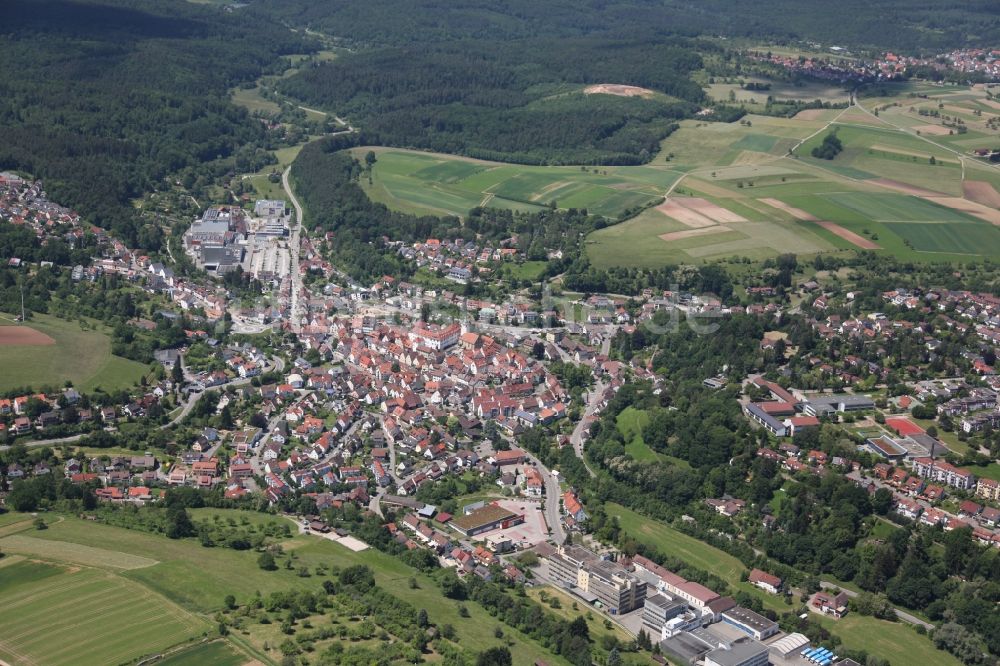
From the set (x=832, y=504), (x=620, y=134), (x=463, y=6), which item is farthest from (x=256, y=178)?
(x=463, y=6)

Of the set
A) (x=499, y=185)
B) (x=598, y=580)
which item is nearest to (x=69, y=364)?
(x=598, y=580)

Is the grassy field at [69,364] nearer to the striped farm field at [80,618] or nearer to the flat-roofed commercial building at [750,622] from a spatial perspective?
the striped farm field at [80,618]

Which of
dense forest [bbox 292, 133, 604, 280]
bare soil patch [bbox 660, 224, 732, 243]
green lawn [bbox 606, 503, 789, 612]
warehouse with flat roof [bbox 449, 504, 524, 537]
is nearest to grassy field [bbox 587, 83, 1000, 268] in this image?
bare soil patch [bbox 660, 224, 732, 243]

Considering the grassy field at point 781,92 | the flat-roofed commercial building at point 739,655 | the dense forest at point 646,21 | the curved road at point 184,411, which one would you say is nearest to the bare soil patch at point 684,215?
the grassy field at point 781,92

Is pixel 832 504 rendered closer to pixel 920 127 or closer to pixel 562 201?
pixel 562 201

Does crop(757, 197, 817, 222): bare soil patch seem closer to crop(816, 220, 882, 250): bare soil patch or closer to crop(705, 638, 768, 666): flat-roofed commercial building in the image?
crop(816, 220, 882, 250): bare soil patch

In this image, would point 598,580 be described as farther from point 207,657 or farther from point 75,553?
point 75,553
